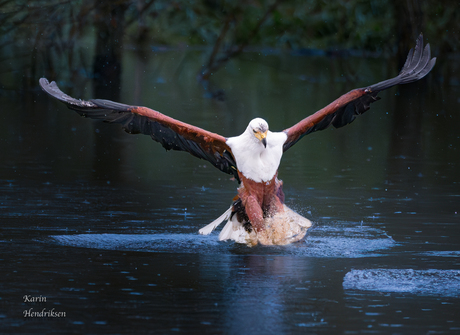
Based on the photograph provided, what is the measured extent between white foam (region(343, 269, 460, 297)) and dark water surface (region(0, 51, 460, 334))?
0.06ft

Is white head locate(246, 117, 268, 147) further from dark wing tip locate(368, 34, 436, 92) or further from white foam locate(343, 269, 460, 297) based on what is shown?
white foam locate(343, 269, 460, 297)

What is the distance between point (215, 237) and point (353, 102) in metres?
2.10

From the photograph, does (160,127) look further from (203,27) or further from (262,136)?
(203,27)

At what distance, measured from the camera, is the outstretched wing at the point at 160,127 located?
10.9 meters

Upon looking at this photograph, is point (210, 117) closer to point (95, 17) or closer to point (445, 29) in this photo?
point (95, 17)

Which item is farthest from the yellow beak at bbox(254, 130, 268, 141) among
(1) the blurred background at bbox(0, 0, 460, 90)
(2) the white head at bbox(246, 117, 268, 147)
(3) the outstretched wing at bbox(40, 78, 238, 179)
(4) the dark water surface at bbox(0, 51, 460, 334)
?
(1) the blurred background at bbox(0, 0, 460, 90)

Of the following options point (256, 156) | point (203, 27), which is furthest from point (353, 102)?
point (203, 27)

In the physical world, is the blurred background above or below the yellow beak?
above

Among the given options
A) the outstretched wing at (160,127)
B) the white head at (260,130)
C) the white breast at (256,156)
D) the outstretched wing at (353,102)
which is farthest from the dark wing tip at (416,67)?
the outstretched wing at (160,127)

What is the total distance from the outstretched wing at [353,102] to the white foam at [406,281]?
2.32 m

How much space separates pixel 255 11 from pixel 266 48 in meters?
10.2

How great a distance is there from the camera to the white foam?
28.2 ft

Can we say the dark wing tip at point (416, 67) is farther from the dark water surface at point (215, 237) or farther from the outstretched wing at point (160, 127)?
the outstretched wing at point (160, 127)

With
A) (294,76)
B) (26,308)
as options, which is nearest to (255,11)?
(294,76)
